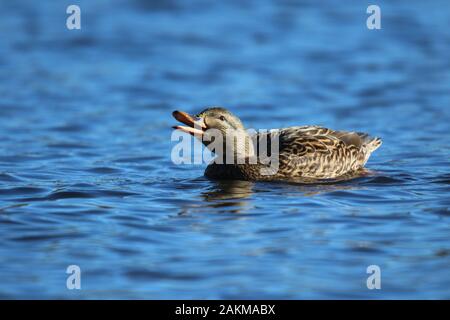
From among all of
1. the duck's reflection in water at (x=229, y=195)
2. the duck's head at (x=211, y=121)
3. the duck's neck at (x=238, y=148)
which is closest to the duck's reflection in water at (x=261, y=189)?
the duck's reflection in water at (x=229, y=195)

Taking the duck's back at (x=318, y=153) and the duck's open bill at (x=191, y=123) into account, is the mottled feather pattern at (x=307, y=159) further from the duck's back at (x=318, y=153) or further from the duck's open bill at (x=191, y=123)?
the duck's open bill at (x=191, y=123)

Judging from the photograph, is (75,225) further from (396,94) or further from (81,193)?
(396,94)

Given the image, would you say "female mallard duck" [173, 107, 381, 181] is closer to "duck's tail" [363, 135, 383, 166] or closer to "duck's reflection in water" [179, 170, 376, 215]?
"duck's reflection in water" [179, 170, 376, 215]

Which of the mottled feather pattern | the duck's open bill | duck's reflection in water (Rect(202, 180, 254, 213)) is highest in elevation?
the duck's open bill

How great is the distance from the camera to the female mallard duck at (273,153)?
1226 centimetres

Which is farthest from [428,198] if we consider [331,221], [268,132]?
[268,132]

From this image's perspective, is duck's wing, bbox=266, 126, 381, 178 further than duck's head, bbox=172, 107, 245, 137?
Yes

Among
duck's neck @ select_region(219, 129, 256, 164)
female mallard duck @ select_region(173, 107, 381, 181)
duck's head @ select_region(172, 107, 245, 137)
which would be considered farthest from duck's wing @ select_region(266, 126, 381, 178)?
duck's head @ select_region(172, 107, 245, 137)

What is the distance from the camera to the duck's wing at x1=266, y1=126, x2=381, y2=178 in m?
12.6

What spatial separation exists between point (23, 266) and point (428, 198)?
207 inches

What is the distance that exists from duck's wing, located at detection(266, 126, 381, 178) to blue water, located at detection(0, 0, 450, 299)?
13.5 inches

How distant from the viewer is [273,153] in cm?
1272

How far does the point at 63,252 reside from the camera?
9.48 m

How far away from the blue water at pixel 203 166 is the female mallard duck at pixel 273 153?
273 mm
